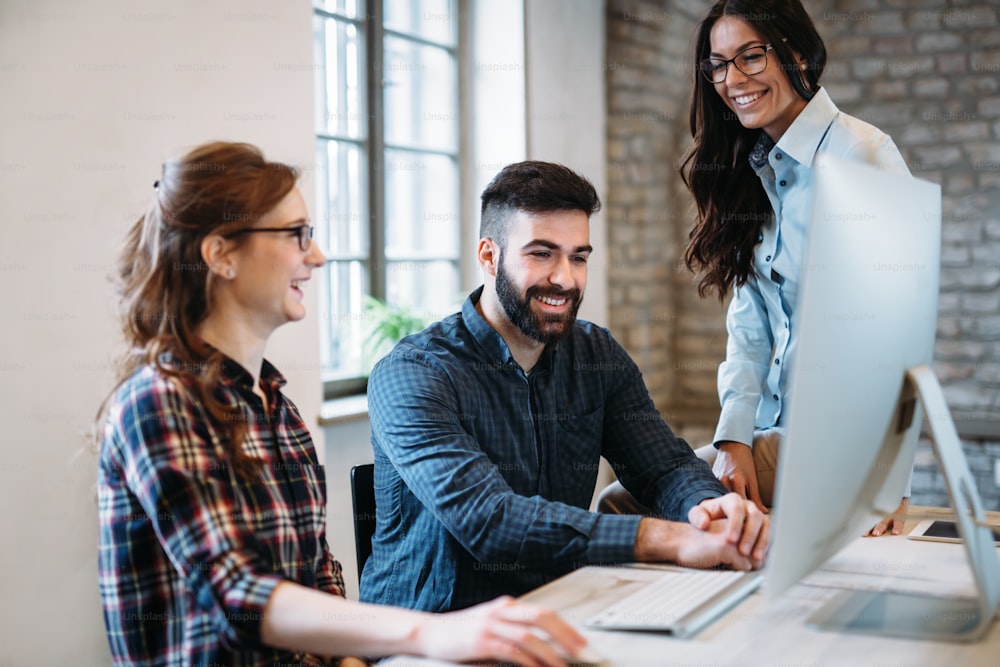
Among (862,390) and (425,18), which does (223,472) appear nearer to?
(862,390)

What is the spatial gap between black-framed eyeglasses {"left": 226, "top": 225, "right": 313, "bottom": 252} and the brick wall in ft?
10.8

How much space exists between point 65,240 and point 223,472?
5.09 feet

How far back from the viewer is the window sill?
11.6ft

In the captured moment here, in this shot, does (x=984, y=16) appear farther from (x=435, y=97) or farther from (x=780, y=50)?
(x=780, y=50)

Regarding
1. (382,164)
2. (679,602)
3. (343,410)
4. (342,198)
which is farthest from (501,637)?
(382,164)

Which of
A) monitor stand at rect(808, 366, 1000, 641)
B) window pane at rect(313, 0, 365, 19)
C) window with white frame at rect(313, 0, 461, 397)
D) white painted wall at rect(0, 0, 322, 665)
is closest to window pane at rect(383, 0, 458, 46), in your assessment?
window with white frame at rect(313, 0, 461, 397)

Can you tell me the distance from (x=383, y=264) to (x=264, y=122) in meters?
1.04

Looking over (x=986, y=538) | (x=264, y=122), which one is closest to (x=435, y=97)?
(x=264, y=122)

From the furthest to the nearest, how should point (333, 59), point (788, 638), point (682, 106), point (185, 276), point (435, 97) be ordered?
point (682, 106) → point (435, 97) → point (333, 59) → point (185, 276) → point (788, 638)

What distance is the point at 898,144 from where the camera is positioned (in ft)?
15.9

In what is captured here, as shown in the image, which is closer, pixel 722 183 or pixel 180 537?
pixel 180 537

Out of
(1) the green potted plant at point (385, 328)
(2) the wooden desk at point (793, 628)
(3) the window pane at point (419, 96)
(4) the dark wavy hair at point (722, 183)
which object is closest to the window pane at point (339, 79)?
(3) the window pane at point (419, 96)

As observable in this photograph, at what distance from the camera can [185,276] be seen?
1.39m

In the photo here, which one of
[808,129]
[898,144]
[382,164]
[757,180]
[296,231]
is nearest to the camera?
[296,231]
